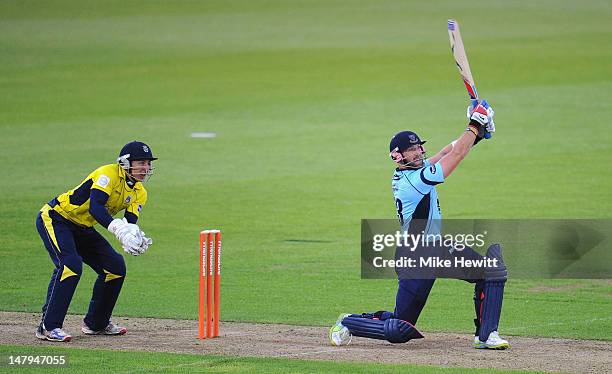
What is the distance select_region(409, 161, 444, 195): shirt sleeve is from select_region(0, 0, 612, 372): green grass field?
1.70 meters

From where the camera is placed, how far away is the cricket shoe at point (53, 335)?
11211mm

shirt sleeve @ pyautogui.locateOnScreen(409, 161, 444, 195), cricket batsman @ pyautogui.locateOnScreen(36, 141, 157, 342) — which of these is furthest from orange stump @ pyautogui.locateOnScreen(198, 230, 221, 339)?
shirt sleeve @ pyautogui.locateOnScreen(409, 161, 444, 195)

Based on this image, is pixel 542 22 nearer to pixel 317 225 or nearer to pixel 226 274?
pixel 317 225

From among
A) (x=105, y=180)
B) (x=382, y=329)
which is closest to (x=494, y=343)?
(x=382, y=329)

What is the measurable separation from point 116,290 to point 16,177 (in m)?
11.4

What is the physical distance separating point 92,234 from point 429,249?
125 inches

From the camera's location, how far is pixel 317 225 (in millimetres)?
18922

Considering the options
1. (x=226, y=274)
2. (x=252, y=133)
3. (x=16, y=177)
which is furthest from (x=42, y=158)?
Result: (x=226, y=274)

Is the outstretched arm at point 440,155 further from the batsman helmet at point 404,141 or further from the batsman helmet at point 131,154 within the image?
the batsman helmet at point 131,154

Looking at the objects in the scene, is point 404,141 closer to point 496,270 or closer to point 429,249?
point 429,249

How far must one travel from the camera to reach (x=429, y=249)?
10.9 m

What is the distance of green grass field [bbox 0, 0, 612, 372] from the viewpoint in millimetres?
14516

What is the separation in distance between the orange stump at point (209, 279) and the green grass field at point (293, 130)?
1.26 meters

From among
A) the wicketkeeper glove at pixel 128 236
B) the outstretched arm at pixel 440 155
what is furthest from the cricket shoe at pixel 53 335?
the outstretched arm at pixel 440 155
